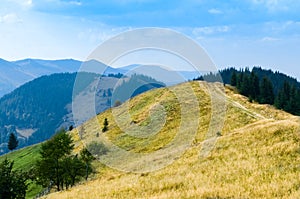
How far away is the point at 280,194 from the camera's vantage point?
15.1 meters

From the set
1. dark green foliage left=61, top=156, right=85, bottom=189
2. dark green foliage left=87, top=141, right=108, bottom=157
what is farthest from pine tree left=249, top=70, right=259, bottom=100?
dark green foliage left=61, top=156, right=85, bottom=189

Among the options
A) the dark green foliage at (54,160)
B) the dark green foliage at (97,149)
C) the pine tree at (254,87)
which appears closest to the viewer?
the dark green foliage at (54,160)

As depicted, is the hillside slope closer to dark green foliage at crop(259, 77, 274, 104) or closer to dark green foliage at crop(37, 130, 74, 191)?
dark green foliage at crop(37, 130, 74, 191)

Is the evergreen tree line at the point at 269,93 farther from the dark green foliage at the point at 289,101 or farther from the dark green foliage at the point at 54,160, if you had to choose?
the dark green foliage at the point at 54,160

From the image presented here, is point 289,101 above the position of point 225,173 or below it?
below

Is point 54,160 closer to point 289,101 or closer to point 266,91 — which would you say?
point 289,101

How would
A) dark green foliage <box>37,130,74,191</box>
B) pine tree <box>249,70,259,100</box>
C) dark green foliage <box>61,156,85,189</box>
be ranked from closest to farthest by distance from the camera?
1. dark green foliage <box>37,130,74,191</box>
2. dark green foliage <box>61,156,85,189</box>
3. pine tree <box>249,70,259,100</box>

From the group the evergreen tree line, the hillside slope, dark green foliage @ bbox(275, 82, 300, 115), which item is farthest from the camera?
the evergreen tree line

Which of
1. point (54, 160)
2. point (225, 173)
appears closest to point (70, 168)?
point (54, 160)

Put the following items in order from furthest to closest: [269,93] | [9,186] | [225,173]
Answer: [269,93]
[9,186]
[225,173]

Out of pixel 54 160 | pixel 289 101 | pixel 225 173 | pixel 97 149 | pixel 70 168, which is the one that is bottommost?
pixel 97 149

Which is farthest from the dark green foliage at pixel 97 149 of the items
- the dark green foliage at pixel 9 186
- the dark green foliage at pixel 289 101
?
the dark green foliage at pixel 289 101

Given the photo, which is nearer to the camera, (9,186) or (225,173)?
(225,173)

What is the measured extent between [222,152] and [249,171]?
8691 mm
